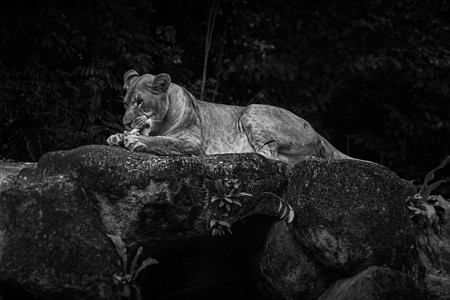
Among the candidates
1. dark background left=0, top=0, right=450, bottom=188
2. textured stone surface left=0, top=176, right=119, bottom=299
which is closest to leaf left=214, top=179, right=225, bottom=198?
textured stone surface left=0, top=176, right=119, bottom=299

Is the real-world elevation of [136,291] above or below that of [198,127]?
below

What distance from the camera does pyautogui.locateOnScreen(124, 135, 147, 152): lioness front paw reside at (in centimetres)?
532

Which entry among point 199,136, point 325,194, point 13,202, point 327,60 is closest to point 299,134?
point 199,136

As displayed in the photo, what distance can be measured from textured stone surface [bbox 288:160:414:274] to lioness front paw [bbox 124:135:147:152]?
113 cm

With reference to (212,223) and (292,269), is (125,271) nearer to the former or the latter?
(212,223)

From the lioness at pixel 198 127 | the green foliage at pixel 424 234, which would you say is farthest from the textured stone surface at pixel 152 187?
the green foliage at pixel 424 234

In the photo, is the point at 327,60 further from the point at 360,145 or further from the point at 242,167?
the point at 242,167

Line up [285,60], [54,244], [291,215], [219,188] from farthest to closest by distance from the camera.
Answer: [285,60], [291,215], [219,188], [54,244]

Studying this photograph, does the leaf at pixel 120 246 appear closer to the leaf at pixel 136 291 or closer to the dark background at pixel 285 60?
the leaf at pixel 136 291

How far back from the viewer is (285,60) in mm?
10500

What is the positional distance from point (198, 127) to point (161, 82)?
0.56 metres

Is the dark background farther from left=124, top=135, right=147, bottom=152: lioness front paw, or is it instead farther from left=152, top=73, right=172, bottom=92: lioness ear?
left=124, top=135, right=147, bottom=152: lioness front paw

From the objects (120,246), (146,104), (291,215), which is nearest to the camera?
(120,246)

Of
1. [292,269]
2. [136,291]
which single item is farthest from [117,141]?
[292,269]
